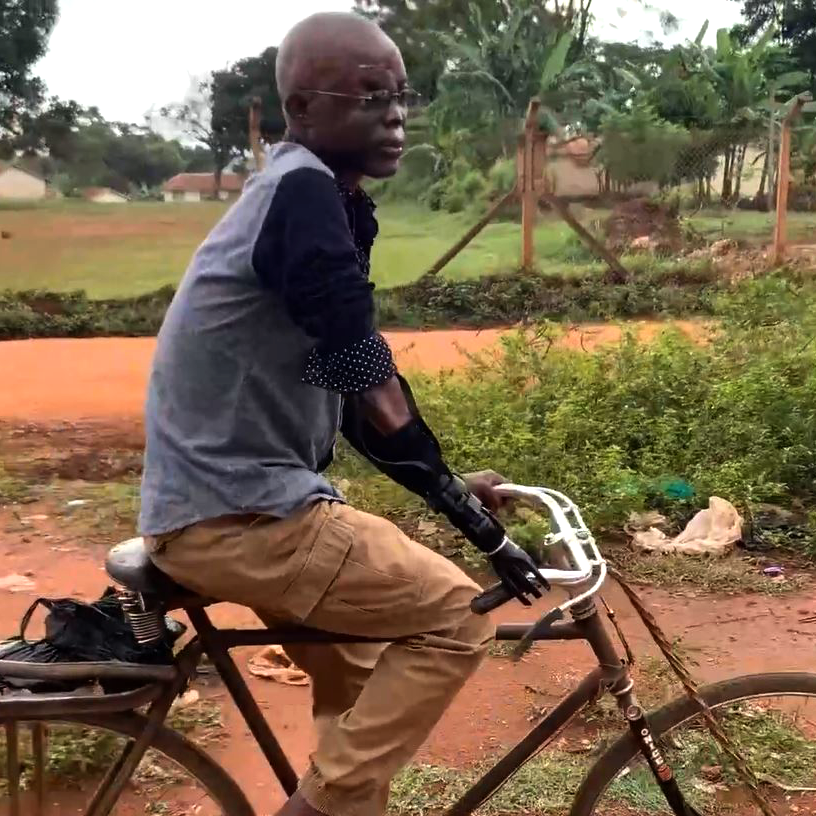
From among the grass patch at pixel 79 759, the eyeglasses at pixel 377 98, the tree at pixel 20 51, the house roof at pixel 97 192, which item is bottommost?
the grass patch at pixel 79 759

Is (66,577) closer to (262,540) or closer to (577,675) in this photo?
(577,675)

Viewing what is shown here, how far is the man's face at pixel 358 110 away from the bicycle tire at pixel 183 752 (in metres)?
1.11

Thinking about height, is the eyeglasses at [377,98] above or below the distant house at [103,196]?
above

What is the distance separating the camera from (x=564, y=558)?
2039 mm

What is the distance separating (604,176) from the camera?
50.0 ft

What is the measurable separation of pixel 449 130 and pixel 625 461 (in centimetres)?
1259

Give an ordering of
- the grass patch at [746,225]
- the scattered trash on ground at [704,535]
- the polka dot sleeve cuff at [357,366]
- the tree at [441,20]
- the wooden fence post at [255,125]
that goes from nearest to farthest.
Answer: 1. the polka dot sleeve cuff at [357,366]
2. the scattered trash on ground at [704,535]
3. the wooden fence post at [255,125]
4. the grass patch at [746,225]
5. the tree at [441,20]

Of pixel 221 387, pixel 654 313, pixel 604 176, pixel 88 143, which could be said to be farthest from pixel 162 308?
pixel 221 387

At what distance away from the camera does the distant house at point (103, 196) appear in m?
12.8

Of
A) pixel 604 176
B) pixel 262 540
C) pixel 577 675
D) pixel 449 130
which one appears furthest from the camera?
pixel 449 130

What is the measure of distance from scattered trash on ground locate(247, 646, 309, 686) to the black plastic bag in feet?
5.21

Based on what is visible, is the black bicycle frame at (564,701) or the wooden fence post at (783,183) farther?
the wooden fence post at (783,183)

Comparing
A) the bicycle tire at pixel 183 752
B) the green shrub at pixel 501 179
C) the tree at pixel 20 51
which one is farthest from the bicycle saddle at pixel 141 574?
the green shrub at pixel 501 179

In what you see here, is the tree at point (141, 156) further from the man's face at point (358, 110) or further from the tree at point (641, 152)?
the man's face at point (358, 110)
